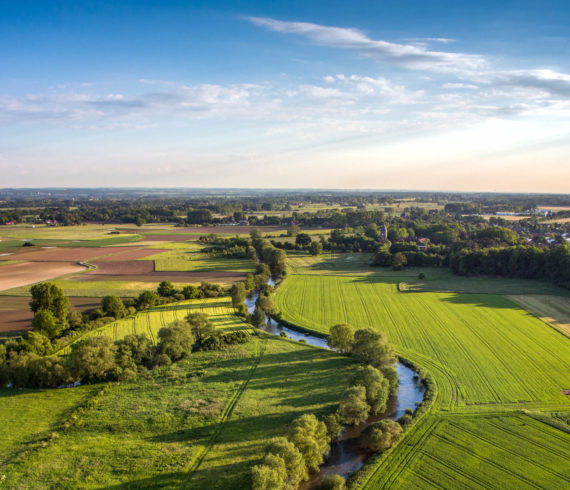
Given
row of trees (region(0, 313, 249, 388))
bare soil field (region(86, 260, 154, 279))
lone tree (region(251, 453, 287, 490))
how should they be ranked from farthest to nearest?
bare soil field (region(86, 260, 154, 279)), row of trees (region(0, 313, 249, 388)), lone tree (region(251, 453, 287, 490))

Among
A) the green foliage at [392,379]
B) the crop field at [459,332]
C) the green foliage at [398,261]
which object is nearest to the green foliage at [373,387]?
the green foliage at [392,379]

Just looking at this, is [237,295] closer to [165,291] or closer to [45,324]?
[165,291]

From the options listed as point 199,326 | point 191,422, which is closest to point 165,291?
point 199,326

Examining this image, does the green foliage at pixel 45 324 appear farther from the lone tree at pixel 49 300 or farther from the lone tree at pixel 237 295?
the lone tree at pixel 237 295

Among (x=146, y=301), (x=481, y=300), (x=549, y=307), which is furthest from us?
(x=481, y=300)

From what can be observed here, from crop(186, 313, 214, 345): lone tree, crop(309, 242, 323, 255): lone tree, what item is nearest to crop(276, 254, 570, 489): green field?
crop(186, 313, 214, 345): lone tree

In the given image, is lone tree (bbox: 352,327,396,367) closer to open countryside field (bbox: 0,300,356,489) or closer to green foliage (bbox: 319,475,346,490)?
open countryside field (bbox: 0,300,356,489)
